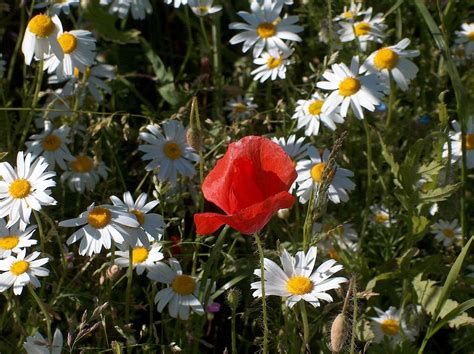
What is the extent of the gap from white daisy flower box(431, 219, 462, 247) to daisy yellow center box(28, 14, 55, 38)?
1296 mm

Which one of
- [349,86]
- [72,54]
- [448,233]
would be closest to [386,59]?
[349,86]

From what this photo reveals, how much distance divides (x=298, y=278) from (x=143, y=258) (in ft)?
1.67

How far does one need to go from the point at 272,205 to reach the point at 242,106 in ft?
5.23

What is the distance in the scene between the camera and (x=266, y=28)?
2998mm

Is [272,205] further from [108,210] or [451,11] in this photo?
[451,11]

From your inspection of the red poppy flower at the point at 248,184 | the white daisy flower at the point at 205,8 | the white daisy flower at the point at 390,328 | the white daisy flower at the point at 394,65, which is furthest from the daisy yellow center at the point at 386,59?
the red poppy flower at the point at 248,184

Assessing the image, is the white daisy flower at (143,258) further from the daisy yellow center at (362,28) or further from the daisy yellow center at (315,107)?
the daisy yellow center at (362,28)

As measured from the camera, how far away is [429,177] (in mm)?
2445

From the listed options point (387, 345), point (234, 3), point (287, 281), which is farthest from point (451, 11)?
point (287, 281)

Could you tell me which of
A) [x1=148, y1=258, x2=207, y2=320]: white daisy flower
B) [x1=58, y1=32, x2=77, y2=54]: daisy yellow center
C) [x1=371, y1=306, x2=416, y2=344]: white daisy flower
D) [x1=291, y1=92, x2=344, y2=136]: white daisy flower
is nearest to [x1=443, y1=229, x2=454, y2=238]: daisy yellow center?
[x1=371, y1=306, x2=416, y2=344]: white daisy flower

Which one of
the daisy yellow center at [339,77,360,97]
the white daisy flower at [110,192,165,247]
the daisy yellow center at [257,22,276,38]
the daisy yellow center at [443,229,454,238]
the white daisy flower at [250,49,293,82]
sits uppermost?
the daisy yellow center at [257,22,276,38]

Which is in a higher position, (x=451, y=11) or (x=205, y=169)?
(x=451, y=11)

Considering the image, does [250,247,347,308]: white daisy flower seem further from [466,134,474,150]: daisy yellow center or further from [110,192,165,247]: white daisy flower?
[466,134,474,150]: daisy yellow center

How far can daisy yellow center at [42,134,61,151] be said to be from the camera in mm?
2734
